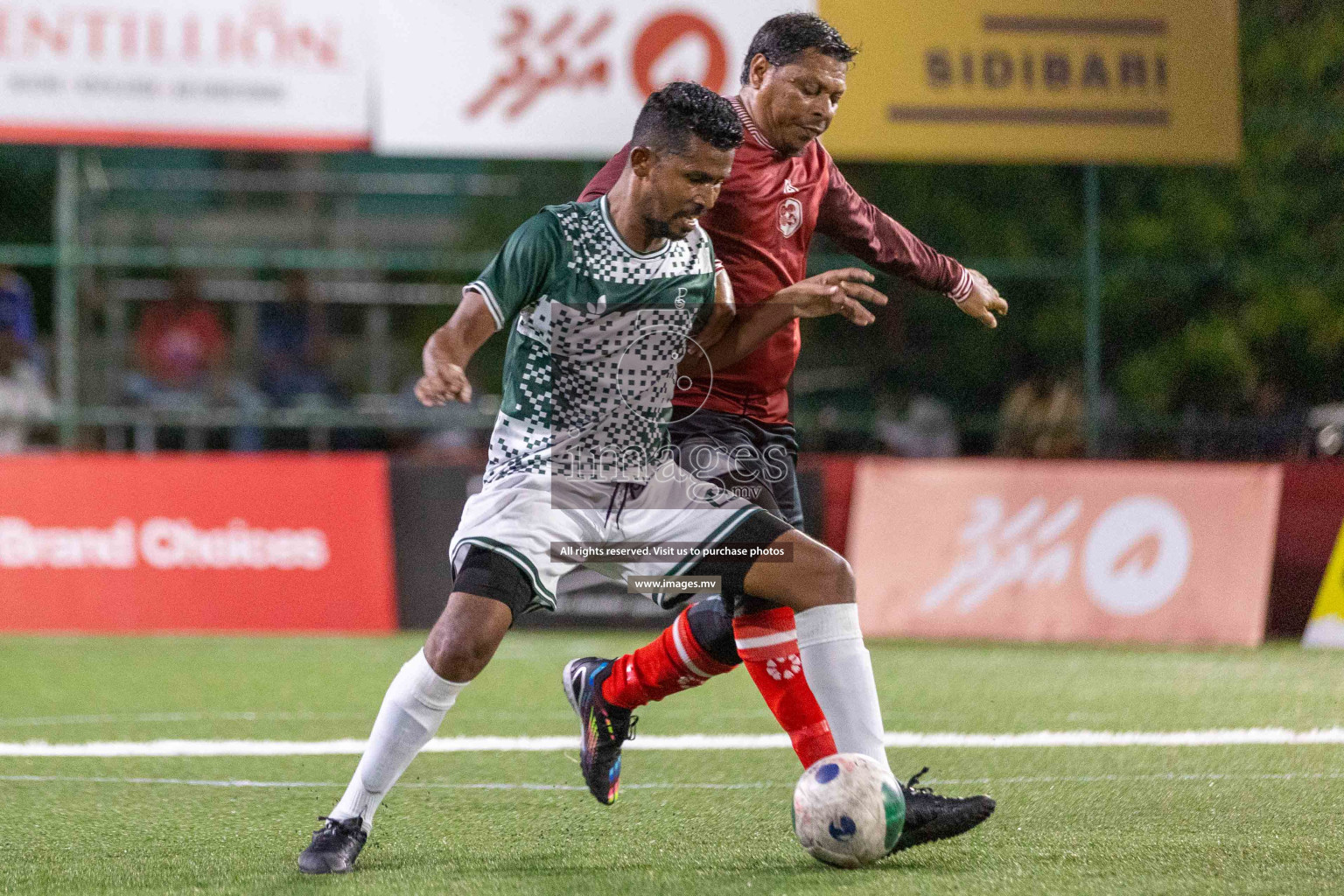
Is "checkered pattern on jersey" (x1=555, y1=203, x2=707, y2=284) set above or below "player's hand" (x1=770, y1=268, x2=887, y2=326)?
above

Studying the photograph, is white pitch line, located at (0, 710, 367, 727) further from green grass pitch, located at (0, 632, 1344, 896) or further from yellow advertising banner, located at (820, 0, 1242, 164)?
→ yellow advertising banner, located at (820, 0, 1242, 164)

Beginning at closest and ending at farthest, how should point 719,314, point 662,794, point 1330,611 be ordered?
point 719,314
point 662,794
point 1330,611

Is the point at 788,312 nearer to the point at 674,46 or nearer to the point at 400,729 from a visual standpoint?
the point at 400,729

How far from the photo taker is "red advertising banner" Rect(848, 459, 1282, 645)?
10.7 m

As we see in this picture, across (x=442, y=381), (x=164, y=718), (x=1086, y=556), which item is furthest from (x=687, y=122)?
(x=1086, y=556)

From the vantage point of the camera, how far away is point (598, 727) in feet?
16.7

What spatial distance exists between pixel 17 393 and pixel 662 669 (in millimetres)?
9161

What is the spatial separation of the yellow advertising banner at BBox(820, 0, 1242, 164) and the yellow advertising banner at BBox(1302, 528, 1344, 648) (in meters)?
4.38

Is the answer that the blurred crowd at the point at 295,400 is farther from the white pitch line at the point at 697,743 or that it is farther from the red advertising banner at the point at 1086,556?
the white pitch line at the point at 697,743

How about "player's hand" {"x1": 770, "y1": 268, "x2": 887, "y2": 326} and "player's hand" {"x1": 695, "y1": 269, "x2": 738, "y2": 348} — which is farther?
"player's hand" {"x1": 695, "y1": 269, "x2": 738, "y2": 348}

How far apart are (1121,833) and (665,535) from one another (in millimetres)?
1535

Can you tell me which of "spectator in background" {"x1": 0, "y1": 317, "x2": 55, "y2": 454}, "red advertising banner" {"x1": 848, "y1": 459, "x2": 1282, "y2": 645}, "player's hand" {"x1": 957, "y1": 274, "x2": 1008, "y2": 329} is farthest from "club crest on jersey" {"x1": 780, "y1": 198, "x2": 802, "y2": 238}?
"spectator in background" {"x1": 0, "y1": 317, "x2": 55, "y2": 454}

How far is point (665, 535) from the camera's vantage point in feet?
14.2

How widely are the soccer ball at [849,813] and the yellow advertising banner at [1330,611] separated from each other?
7.27 meters
